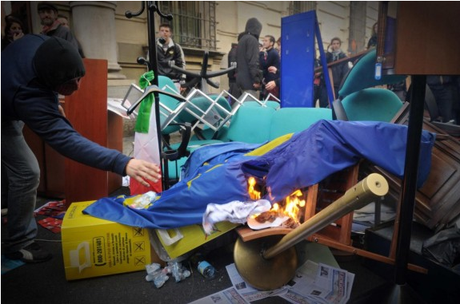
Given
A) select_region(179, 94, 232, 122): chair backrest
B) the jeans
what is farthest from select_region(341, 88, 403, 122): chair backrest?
the jeans

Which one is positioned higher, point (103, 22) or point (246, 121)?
point (103, 22)

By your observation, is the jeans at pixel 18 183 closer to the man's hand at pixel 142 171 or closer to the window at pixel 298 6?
the man's hand at pixel 142 171

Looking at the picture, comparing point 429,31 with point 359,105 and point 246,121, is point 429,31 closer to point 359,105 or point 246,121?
point 359,105

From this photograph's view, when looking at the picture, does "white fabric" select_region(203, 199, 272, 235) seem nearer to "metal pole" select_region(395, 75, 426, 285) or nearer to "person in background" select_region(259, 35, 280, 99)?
"metal pole" select_region(395, 75, 426, 285)

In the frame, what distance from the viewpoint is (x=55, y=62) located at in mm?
1566

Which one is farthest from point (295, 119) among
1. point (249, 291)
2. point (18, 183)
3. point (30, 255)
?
point (30, 255)

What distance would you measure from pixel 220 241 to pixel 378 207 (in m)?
1.07

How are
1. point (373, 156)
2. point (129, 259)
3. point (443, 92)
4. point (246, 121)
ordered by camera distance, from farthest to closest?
1. point (443, 92)
2. point (246, 121)
3. point (129, 259)
4. point (373, 156)

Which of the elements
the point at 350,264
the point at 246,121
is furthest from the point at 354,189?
the point at 246,121

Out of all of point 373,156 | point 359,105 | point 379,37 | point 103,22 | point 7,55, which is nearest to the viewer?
point 379,37

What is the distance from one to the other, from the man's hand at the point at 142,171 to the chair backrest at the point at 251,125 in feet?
5.99

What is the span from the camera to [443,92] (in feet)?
12.4

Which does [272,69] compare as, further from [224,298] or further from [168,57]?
[224,298]

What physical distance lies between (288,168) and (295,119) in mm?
1257
